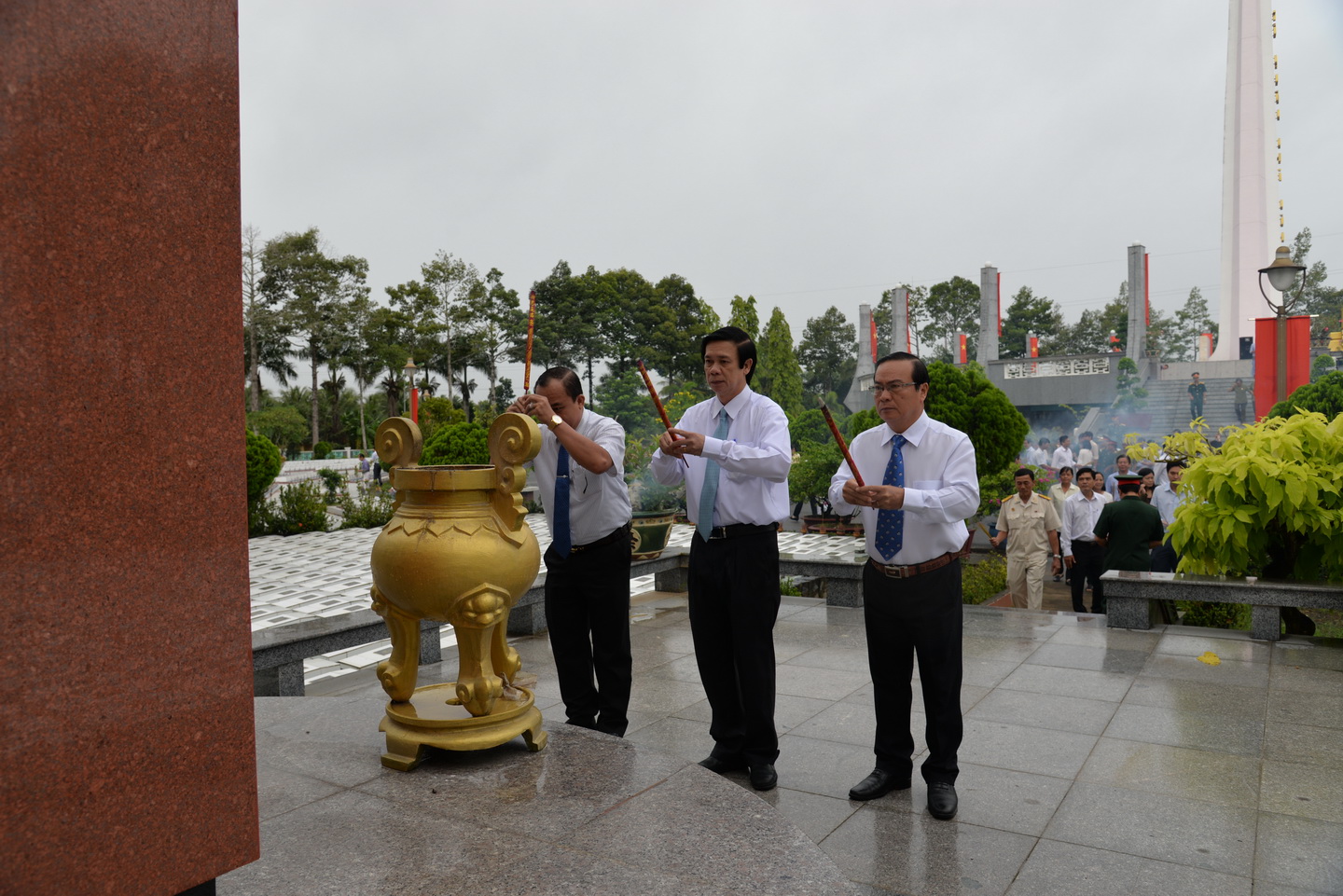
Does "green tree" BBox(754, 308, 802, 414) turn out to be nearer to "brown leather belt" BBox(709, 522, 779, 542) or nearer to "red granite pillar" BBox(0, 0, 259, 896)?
"brown leather belt" BBox(709, 522, 779, 542)

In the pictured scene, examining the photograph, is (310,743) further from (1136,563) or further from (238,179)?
(1136,563)

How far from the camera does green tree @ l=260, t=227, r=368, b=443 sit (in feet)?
132

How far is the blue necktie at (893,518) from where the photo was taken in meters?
3.47

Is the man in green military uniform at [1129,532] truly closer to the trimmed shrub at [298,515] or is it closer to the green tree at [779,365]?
the trimmed shrub at [298,515]

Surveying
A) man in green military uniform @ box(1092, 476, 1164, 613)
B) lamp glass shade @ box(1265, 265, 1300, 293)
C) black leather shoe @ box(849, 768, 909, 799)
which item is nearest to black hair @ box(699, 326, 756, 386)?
black leather shoe @ box(849, 768, 909, 799)

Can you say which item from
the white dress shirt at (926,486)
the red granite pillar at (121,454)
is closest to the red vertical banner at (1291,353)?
the white dress shirt at (926,486)

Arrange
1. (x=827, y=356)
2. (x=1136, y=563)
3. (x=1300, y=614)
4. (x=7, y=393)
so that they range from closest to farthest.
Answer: (x=7, y=393)
(x=1300, y=614)
(x=1136, y=563)
(x=827, y=356)

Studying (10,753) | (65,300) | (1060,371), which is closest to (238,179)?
(65,300)

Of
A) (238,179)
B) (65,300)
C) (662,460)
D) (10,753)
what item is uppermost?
(238,179)

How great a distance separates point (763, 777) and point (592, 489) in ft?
4.51

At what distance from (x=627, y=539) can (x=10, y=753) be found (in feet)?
8.63

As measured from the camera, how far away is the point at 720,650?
375cm

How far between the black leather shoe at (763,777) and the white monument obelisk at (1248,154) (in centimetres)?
3102

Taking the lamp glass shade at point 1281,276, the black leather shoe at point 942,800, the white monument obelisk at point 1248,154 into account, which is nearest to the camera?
the black leather shoe at point 942,800
